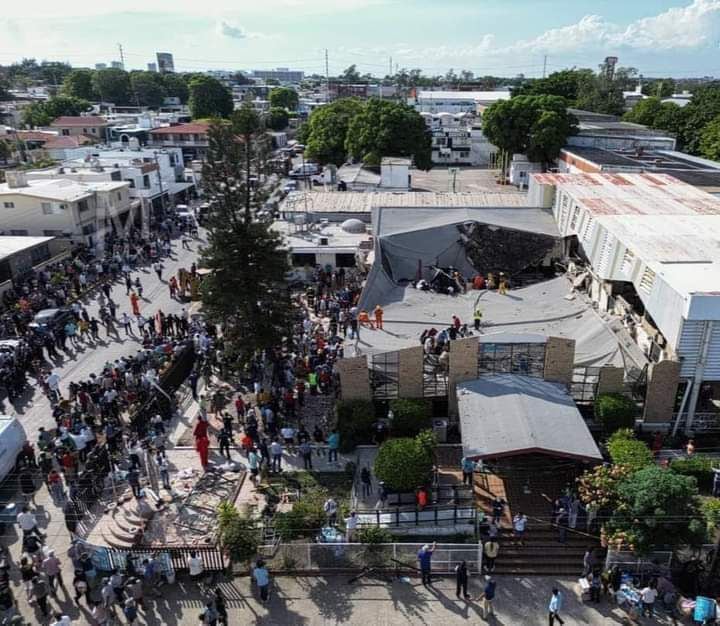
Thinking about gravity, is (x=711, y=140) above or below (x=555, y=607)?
above

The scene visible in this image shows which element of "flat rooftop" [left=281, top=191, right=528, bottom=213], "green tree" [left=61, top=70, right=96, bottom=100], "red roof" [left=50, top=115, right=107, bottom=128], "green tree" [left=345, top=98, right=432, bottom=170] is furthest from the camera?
"green tree" [left=61, top=70, right=96, bottom=100]

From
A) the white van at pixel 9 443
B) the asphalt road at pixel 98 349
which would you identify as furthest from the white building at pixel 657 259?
the white van at pixel 9 443

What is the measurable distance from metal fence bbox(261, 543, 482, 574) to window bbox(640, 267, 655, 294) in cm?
899

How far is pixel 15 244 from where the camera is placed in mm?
28656

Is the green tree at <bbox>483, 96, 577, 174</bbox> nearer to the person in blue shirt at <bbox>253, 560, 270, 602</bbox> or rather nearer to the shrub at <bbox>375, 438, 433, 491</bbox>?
the shrub at <bbox>375, 438, 433, 491</bbox>

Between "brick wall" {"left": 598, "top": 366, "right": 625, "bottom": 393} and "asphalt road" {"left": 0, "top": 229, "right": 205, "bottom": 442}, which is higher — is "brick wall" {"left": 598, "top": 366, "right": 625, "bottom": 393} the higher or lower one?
the higher one

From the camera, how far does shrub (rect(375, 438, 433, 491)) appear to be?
12.9 metres

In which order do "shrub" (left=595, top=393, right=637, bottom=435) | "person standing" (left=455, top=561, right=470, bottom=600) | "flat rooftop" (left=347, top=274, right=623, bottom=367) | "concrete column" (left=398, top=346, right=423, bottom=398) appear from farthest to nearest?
"flat rooftop" (left=347, top=274, right=623, bottom=367) < "concrete column" (left=398, top=346, right=423, bottom=398) < "shrub" (left=595, top=393, right=637, bottom=435) < "person standing" (left=455, top=561, right=470, bottom=600)

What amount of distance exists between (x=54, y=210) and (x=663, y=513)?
3286 cm

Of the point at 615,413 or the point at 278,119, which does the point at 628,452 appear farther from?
the point at 278,119

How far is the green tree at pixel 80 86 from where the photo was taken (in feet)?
325

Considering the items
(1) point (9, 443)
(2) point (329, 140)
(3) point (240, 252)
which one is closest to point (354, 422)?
(3) point (240, 252)

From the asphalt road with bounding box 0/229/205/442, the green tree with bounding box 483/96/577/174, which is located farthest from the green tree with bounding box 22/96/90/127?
the green tree with bounding box 483/96/577/174

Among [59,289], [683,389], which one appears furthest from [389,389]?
[59,289]
